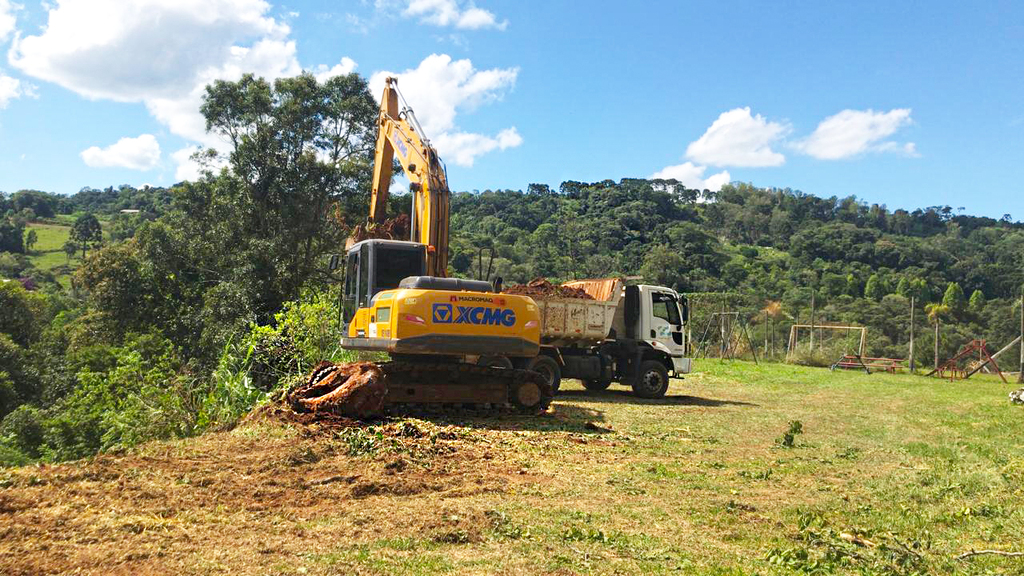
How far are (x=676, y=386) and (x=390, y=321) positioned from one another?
13.3 m

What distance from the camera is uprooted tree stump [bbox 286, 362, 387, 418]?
32.9 ft

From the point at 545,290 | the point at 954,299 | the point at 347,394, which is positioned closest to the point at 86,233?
the point at 545,290

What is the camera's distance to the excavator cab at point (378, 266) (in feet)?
45.1

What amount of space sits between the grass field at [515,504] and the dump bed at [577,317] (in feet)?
18.6

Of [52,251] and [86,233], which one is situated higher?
[86,233]

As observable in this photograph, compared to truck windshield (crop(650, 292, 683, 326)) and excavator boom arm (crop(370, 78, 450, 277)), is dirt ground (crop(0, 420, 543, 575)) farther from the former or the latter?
truck windshield (crop(650, 292, 683, 326))

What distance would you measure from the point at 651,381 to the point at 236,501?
12903mm

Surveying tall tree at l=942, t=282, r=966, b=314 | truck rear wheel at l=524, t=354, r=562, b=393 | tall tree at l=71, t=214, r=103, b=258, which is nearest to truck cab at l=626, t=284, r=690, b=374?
truck rear wheel at l=524, t=354, r=562, b=393

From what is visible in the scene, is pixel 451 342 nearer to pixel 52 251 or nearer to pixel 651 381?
pixel 651 381

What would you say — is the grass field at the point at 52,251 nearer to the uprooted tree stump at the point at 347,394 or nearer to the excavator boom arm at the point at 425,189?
the excavator boom arm at the point at 425,189

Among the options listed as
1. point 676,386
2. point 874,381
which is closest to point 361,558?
point 676,386

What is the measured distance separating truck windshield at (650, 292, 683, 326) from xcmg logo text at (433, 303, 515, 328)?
739cm

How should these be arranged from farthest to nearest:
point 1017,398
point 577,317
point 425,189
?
point 1017,398 → point 577,317 → point 425,189

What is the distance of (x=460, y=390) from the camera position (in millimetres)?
11555
